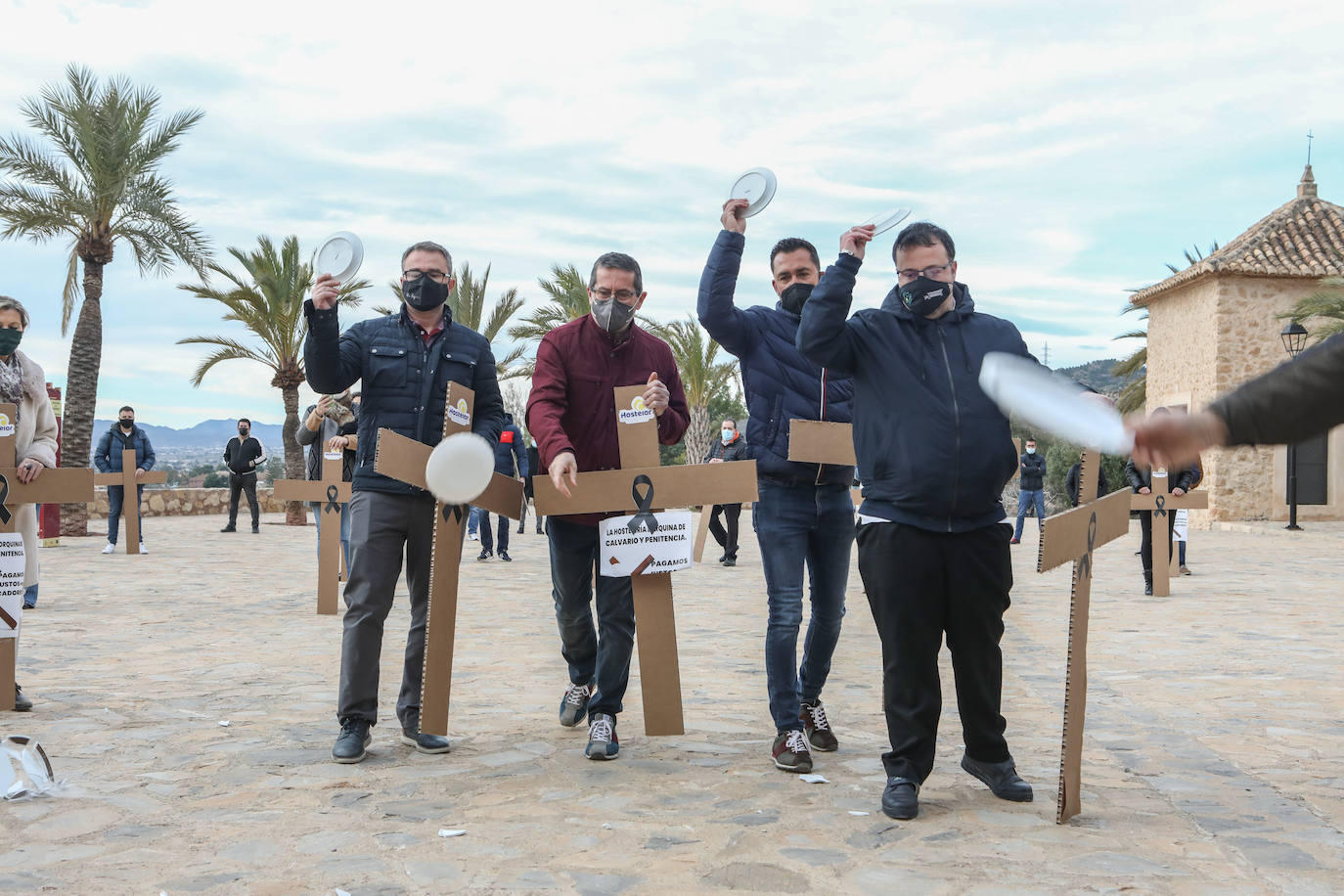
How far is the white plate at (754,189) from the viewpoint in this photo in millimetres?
4617

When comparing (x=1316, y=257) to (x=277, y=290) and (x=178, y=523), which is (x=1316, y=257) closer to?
(x=277, y=290)

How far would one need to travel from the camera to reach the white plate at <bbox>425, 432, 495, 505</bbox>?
4262mm

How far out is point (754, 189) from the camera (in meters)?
4.67

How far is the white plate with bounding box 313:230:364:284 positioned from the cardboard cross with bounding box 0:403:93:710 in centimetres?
189

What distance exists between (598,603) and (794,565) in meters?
0.89

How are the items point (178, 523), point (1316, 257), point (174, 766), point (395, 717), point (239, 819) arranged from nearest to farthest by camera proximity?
point (239, 819)
point (174, 766)
point (395, 717)
point (178, 523)
point (1316, 257)

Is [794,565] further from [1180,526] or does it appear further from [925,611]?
[1180,526]

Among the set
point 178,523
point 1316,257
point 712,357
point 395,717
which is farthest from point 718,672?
point 712,357

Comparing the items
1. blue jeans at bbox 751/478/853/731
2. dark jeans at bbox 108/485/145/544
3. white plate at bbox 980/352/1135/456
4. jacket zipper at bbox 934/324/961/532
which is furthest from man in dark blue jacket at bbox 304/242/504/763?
dark jeans at bbox 108/485/145/544

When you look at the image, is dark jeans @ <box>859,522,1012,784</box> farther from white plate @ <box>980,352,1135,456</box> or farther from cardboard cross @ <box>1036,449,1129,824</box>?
white plate @ <box>980,352,1135,456</box>

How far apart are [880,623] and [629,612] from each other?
1.21m

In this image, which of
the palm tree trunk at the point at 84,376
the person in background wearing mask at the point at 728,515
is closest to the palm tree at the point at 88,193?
the palm tree trunk at the point at 84,376

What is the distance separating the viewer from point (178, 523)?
25.8 meters

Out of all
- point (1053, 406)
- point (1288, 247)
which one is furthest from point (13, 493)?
point (1288, 247)
